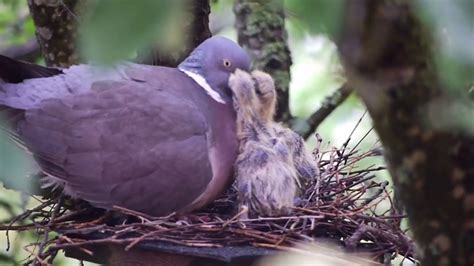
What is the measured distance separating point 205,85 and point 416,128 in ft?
5.39

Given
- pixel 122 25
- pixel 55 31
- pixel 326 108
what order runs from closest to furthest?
1. pixel 122 25
2. pixel 55 31
3. pixel 326 108

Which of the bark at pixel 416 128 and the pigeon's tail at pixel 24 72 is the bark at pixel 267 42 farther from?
the bark at pixel 416 128

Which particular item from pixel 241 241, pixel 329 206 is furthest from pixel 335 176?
pixel 241 241

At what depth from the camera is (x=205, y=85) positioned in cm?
260

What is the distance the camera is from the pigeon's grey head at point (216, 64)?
102 inches

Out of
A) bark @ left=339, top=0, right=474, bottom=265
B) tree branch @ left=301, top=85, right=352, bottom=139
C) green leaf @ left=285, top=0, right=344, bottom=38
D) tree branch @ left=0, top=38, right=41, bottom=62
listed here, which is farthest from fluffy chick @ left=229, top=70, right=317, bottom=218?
green leaf @ left=285, top=0, right=344, bottom=38

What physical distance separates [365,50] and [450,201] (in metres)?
0.33

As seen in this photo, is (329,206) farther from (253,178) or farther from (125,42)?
(125,42)

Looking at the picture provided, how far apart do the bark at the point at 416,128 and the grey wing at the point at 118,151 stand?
1.20m

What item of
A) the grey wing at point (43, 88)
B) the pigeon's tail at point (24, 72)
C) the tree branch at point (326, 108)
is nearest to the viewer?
the grey wing at point (43, 88)

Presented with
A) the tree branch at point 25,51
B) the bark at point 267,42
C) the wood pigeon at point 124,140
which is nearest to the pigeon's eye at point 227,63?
the wood pigeon at point 124,140

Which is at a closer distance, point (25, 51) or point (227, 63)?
point (227, 63)

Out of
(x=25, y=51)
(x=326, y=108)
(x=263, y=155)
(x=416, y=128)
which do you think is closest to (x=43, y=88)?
(x=263, y=155)

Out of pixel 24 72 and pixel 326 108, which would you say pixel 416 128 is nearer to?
pixel 24 72
